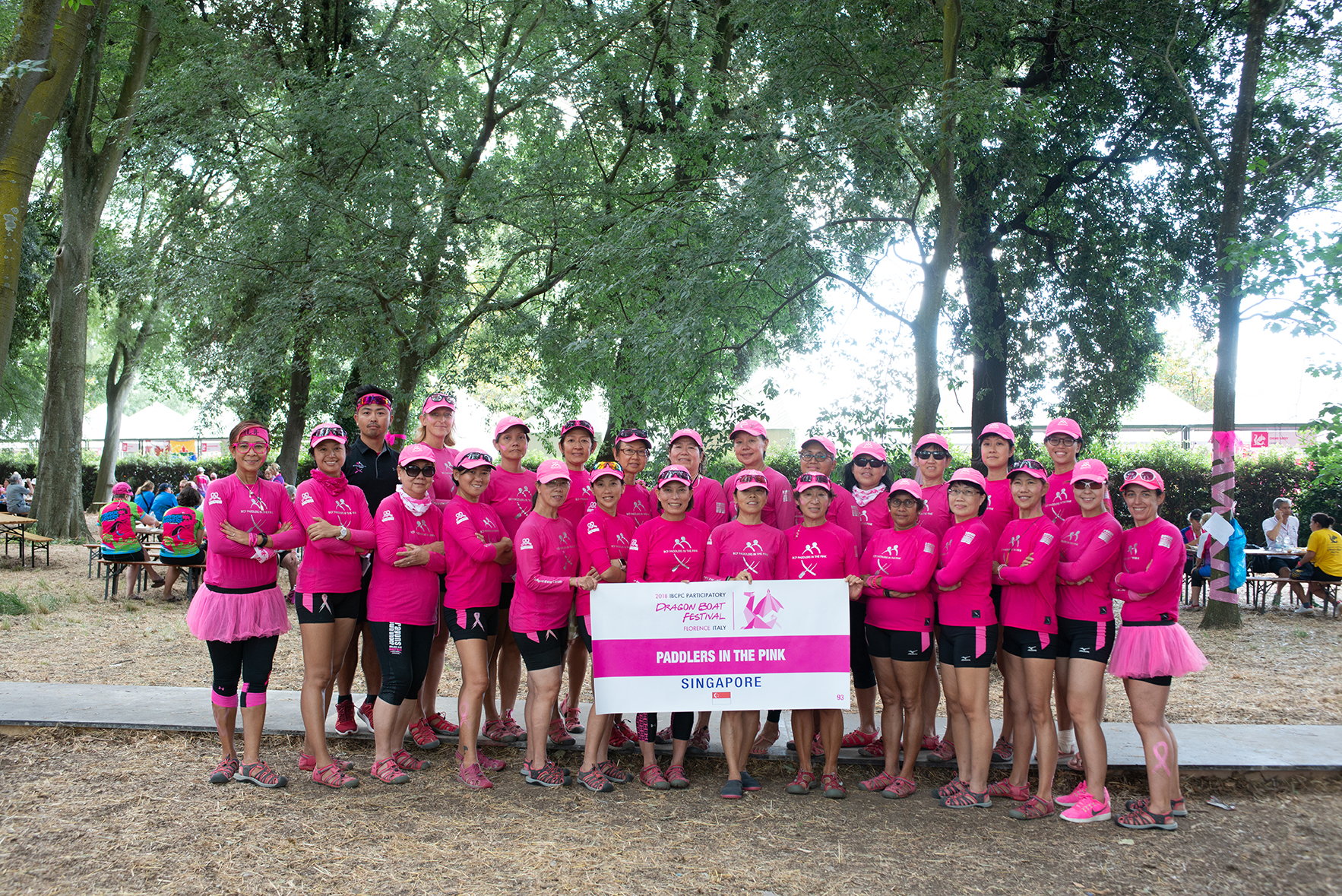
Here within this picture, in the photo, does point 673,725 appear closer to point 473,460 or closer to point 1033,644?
point 473,460

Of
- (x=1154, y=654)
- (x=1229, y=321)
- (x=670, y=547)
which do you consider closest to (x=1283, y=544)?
(x=1229, y=321)

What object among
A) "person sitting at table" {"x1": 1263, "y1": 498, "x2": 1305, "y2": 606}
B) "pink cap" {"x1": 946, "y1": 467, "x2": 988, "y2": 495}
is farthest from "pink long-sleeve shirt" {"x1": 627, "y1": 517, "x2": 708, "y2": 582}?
"person sitting at table" {"x1": 1263, "y1": 498, "x2": 1305, "y2": 606}

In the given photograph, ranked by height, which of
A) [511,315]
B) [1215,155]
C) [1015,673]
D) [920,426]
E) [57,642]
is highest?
[1215,155]

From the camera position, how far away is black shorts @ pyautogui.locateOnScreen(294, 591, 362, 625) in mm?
5074

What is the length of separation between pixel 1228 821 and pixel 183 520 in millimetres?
11646

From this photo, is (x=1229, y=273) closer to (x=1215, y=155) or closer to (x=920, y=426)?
(x=1215, y=155)

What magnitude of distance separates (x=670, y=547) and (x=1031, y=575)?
2.07 m

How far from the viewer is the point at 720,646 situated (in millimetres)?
5234

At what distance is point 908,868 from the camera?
4301mm

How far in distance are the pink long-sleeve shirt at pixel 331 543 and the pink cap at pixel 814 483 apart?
2603 millimetres

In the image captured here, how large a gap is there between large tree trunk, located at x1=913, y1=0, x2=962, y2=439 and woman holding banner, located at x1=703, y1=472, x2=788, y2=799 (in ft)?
18.2

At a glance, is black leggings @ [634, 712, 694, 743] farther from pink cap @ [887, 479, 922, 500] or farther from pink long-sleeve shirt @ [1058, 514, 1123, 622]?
pink long-sleeve shirt @ [1058, 514, 1123, 622]

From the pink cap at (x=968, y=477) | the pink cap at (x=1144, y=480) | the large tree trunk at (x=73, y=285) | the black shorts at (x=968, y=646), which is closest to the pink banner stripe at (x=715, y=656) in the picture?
the black shorts at (x=968, y=646)

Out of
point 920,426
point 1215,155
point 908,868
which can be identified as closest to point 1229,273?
point 1215,155
